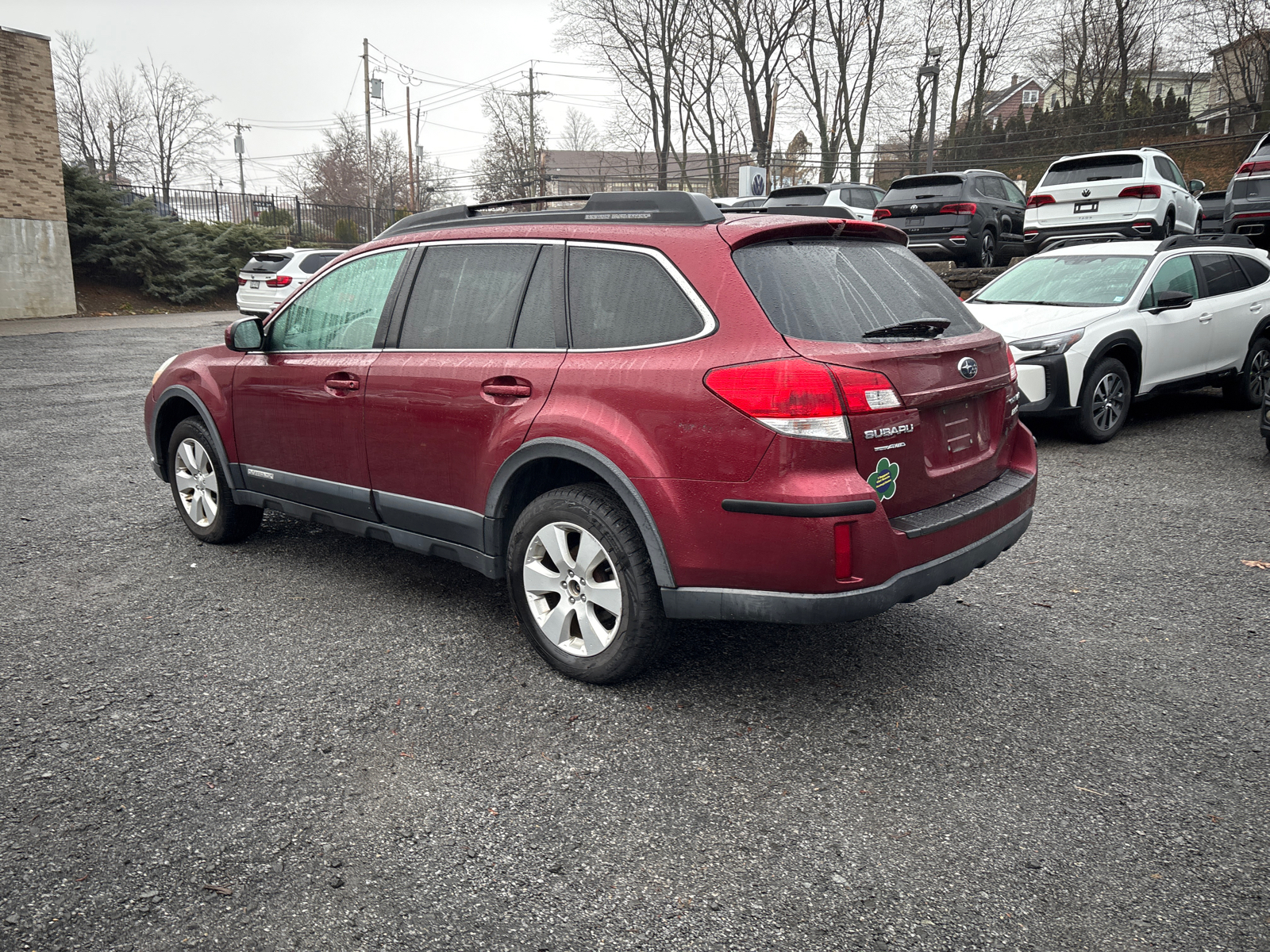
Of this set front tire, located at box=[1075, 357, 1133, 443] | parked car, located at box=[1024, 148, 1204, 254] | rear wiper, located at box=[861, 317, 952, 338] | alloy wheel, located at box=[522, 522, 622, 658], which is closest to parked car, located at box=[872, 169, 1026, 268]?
parked car, located at box=[1024, 148, 1204, 254]

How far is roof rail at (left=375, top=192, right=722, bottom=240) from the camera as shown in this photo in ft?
11.5

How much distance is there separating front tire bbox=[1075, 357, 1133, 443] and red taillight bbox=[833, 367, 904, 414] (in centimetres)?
553

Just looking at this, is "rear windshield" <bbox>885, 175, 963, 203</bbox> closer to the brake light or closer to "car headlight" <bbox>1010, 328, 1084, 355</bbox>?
"car headlight" <bbox>1010, 328, 1084, 355</bbox>

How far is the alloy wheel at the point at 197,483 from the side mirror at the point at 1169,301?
7.70 meters

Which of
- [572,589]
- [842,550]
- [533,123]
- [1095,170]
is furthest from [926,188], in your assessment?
[533,123]

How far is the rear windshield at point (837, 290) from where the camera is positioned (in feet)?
10.5

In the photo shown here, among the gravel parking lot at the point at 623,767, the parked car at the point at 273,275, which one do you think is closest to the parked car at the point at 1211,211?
the gravel parking lot at the point at 623,767

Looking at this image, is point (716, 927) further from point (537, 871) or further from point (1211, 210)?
point (1211, 210)

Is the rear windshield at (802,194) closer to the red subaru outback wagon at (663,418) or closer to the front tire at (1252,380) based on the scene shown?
the front tire at (1252,380)

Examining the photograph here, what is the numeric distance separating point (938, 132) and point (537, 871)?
5146cm

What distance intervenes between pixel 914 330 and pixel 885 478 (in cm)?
62

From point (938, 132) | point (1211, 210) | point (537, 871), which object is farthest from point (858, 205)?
point (938, 132)

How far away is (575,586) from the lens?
3.58m

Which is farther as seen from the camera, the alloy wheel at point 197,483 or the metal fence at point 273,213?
the metal fence at point 273,213
